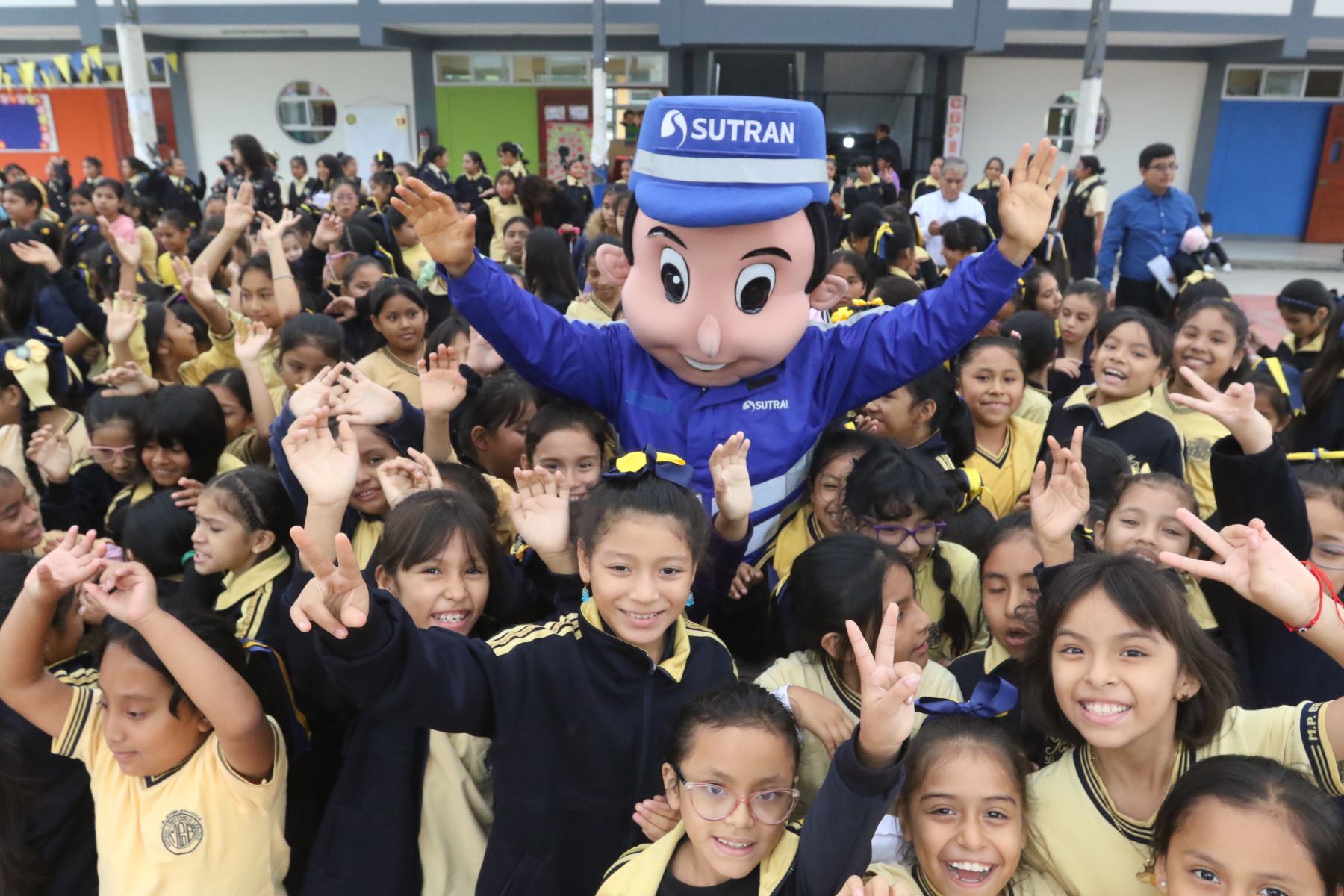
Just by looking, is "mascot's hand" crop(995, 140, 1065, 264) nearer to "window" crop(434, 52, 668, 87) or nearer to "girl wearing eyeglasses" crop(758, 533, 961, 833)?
"girl wearing eyeglasses" crop(758, 533, 961, 833)

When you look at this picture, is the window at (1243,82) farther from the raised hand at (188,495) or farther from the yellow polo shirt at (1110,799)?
the raised hand at (188,495)

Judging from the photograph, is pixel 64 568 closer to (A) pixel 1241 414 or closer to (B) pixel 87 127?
(A) pixel 1241 414

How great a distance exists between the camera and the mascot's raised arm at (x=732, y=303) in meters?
2.24

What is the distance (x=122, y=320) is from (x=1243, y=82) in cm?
1483

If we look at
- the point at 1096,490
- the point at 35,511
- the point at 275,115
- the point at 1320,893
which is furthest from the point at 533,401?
the point at 275,115

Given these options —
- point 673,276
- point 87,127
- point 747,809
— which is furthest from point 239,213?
point 87,127

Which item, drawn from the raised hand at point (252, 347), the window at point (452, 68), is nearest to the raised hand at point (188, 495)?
the raised hand at point (252, 347)

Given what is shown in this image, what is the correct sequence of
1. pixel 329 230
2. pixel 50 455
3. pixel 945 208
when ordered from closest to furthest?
pixel 50 455, pixel 329 230, pixel 945 208

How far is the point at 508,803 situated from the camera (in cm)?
170

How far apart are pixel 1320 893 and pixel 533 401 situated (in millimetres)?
2243

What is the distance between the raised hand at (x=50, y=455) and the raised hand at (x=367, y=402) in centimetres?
105

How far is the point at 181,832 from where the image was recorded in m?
1.75

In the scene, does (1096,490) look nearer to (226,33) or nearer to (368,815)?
(368,815)

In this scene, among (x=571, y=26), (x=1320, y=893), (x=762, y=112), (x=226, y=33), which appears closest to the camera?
(x=1320, y=893)
